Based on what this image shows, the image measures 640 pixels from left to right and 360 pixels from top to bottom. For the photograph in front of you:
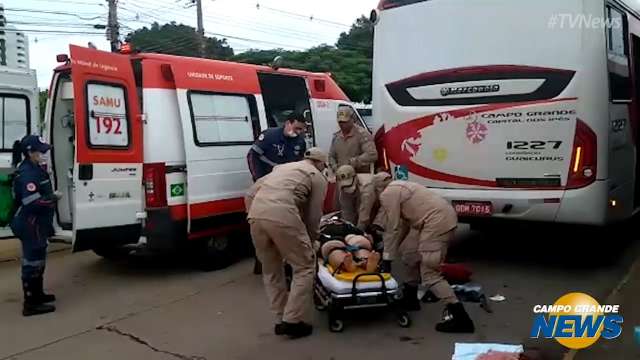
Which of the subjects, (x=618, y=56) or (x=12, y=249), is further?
(x=12, y=249)

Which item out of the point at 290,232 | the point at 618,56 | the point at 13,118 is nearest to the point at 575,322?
the point at 290,232

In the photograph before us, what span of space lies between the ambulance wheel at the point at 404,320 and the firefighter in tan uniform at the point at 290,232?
29.6 inches

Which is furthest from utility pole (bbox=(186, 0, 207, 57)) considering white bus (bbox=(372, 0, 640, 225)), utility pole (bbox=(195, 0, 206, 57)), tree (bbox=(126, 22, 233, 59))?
white bus (bbox=(372, 0, 640, 225))

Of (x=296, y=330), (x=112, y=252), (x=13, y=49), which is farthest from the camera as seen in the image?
(x=13, y=49)

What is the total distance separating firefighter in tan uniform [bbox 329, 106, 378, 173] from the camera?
286 inches

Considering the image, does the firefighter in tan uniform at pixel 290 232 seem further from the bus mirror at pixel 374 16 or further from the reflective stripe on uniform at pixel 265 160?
the bus mirror at pixel 374 16

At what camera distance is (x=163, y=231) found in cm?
645

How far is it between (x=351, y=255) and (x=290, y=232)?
2.48 feet

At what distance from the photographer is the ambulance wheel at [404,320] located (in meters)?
5.14

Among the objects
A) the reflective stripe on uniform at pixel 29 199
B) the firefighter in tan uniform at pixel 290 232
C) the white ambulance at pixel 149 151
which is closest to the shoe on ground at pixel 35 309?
the white ambulance at pixel 149 151

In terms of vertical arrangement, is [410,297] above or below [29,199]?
below

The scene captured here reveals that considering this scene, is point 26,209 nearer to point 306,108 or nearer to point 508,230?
point 306,108

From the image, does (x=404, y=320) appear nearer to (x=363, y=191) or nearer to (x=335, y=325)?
(x=335, y=325)

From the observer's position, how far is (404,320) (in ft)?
16.9
